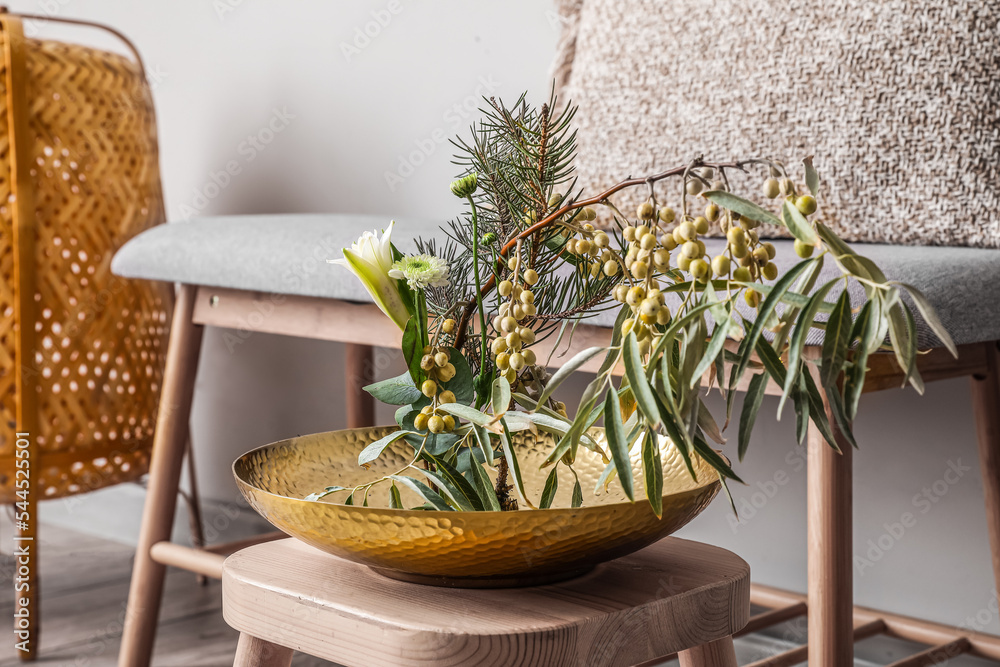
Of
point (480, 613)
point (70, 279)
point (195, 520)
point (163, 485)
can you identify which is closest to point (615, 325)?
point (480, 613)

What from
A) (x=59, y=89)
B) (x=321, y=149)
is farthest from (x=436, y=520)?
(x=321, y=149)

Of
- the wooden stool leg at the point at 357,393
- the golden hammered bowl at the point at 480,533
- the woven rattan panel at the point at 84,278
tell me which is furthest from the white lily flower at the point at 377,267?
the woven rattan panel at the point at 84,278

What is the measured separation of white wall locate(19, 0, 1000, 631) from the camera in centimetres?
113

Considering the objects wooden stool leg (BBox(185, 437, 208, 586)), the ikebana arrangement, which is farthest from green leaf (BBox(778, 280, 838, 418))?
wooden stool leg (BBox(185, 437, 208, 586))

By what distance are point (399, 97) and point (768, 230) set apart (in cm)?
78

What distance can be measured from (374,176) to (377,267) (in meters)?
1.16

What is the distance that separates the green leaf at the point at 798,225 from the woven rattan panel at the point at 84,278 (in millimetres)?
1186

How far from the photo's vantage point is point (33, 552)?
4.28ft

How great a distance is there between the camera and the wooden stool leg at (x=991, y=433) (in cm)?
93

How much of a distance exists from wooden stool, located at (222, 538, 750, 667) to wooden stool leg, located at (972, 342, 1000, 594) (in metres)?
0.53

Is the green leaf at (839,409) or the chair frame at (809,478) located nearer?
the green leaf at (839,409)

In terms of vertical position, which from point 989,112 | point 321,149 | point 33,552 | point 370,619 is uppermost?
point 989,112

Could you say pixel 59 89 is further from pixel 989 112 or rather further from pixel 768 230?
pixel 989 112

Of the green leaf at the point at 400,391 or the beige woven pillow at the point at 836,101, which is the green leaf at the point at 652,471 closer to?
the green leaf at the point at 400,391
